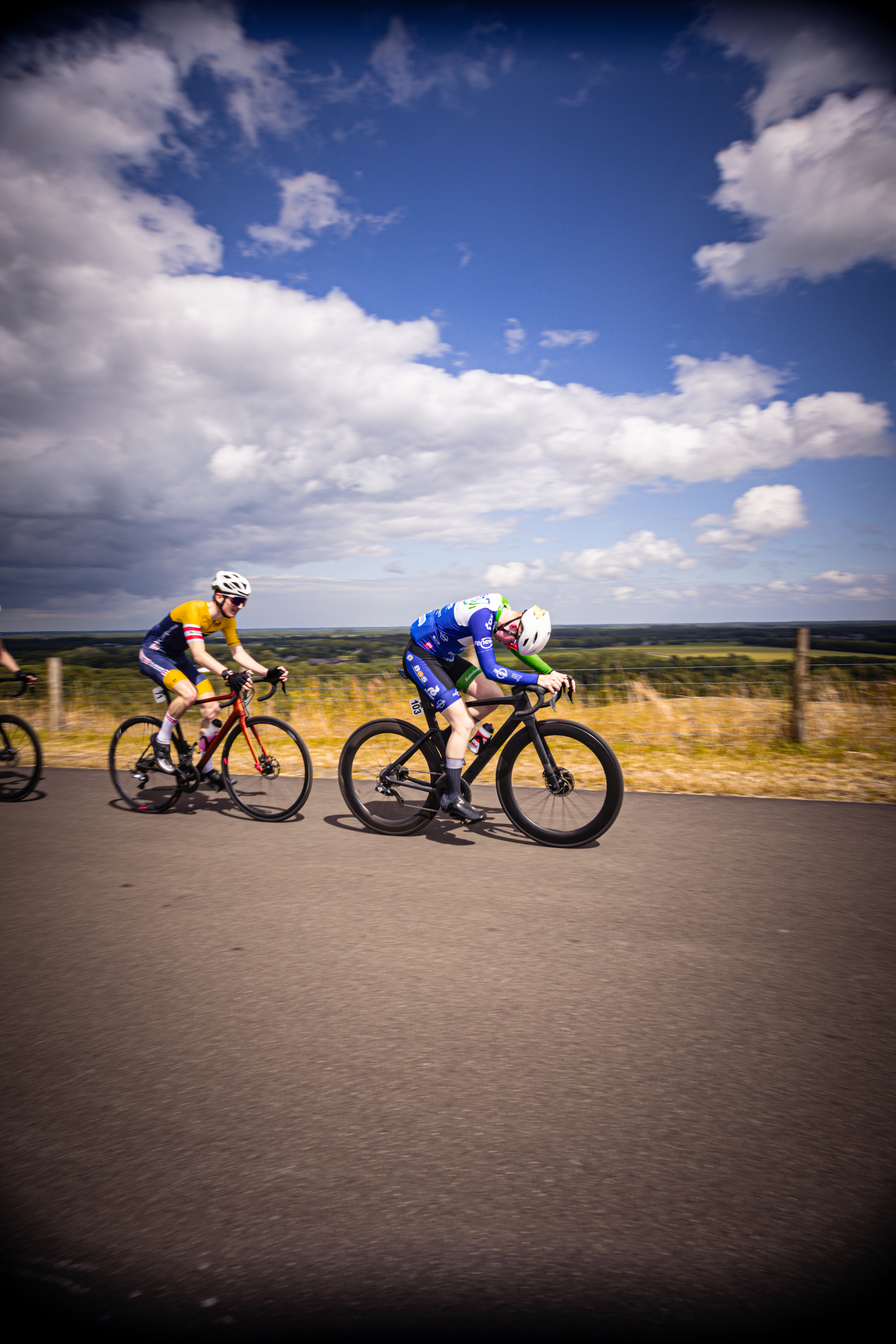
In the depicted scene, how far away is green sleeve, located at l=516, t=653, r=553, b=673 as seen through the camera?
5.58 metres

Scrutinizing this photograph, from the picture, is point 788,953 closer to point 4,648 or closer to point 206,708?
point 206,708

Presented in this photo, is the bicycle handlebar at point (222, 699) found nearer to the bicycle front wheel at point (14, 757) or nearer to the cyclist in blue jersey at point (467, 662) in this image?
the cyclist in blue jersey at point (467, 662)

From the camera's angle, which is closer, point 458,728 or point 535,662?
point 458,728

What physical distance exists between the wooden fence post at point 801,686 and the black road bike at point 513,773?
467cm

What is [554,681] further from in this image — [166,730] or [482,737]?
[166,730]

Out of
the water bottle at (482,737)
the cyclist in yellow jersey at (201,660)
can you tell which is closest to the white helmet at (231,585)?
the cyclist in yellow jersey at (201,660)

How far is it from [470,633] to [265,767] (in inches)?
89.8

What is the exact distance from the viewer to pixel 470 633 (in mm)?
5586

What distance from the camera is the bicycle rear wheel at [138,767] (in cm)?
677

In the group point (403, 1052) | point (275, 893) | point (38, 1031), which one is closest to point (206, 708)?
point (275, 893)

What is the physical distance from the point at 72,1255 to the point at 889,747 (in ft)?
31.1

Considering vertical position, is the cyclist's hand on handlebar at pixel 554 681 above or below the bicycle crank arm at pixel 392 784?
above

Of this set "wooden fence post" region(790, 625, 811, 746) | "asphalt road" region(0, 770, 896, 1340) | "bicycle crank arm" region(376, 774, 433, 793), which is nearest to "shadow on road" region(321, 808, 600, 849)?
"bicycle crank arm" region(376, 774, 433, 793)

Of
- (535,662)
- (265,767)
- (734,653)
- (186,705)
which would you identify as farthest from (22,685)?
(734,653)
